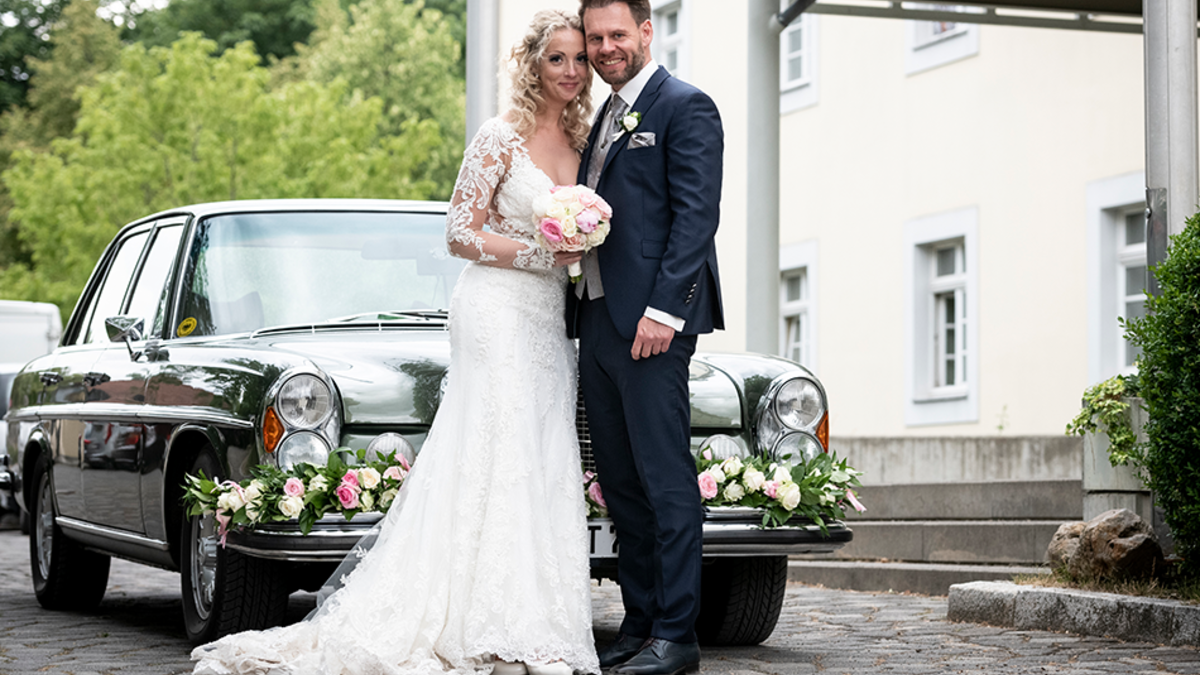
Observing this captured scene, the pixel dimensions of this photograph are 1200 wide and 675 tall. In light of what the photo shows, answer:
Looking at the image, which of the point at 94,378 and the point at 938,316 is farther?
the point at 938,316

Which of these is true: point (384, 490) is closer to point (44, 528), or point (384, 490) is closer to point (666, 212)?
point (666, 212)

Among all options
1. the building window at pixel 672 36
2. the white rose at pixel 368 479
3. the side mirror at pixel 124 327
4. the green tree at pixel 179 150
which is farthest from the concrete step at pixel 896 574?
the green tree at pixel 179 150

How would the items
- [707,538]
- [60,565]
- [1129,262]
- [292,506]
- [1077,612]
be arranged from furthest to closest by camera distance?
1. [1129,262]
2. [60,565]
3. [1077,612]
4. [707,538]
5. [292,506]

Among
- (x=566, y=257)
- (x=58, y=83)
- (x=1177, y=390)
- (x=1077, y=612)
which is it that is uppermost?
(x=58, y=83)

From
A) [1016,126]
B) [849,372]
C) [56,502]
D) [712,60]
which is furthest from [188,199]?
[56,502]

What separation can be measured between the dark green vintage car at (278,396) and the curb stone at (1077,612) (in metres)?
1.43

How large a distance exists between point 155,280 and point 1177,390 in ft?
13.7

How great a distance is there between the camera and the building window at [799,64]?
1784cm

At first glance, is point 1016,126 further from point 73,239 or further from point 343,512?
point 73,239

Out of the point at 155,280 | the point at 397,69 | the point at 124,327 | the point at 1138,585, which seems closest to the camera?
the point at 124,327

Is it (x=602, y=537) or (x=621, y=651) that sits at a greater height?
(x=602, y=537)

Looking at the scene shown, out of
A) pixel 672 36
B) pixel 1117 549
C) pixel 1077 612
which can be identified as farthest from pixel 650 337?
pixel 672 36

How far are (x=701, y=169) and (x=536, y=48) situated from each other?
68 cm

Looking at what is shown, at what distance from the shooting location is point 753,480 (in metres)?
5.50
